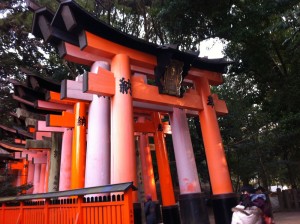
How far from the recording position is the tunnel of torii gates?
6973mm

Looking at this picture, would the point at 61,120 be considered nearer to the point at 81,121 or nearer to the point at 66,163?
the point at 81,121

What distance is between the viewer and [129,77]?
7.60 m

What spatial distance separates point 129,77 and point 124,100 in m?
0.78

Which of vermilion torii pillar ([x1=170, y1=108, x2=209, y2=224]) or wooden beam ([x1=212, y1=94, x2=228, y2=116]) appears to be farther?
wooden beam ([x1=212, y1=94, x2=228, y2=116])

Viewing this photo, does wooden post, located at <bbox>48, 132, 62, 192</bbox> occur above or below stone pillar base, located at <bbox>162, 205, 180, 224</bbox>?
above

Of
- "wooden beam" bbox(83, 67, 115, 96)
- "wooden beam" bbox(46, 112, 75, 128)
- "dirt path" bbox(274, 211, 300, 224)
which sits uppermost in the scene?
"wooden beam" bbox(46, 112, 75, 128)

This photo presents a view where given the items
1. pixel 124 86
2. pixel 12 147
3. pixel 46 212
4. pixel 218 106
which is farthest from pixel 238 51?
pixel 12 147

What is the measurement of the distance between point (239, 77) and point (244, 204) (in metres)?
15.0

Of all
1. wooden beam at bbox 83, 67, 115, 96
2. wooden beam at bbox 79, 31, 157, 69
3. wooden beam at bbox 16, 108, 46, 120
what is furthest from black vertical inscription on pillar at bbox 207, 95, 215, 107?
wooden beam at bbox 16, 108, 46, 120

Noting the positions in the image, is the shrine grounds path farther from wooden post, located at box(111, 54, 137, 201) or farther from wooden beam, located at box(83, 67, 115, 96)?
wooden beam, located at box(83, 67, 115, 96)

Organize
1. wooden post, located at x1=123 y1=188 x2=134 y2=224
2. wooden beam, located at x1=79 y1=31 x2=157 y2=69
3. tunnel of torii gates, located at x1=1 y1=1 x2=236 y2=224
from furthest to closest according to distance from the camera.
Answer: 1. wooden beam, located at x1=79 y1=31 x2=157 y2=69
2. tunnel of torii gates, located at x1=1 y1=1 x2=236 y2=224
3. wooden post, located at x1=123 y1=188 x2=134 y2=224

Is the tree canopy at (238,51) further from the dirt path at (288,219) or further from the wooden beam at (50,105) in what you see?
the dirt path at (288,219)

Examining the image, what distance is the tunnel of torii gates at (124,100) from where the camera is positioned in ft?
22.9

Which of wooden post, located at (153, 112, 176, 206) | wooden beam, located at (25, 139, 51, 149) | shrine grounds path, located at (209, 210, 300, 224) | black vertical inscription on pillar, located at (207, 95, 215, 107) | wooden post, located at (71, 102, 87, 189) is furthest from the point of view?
wooden beam, located at (25, 139, 51, 149)
